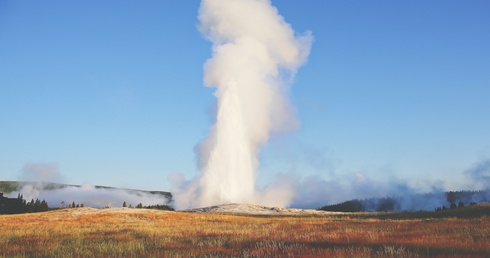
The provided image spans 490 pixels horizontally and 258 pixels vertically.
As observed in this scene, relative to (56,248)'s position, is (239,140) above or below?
above

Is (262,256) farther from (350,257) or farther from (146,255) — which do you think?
(146,255)

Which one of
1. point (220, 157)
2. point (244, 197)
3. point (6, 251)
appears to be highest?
point (220, 157)

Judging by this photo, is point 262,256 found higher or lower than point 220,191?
lower

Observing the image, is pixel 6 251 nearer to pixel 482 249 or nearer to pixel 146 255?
pixel 146 255

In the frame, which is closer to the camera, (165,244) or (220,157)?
(165,244)

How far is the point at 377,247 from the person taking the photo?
19828 mm

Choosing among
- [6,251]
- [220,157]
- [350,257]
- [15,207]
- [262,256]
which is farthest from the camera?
[15,207]

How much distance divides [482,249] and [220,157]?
11914 centimetres

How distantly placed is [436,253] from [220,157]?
391ft

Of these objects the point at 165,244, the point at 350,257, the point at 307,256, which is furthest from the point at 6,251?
the point at 350,257

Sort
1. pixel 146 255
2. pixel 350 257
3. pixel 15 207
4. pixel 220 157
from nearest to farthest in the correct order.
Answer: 1. pixel 350 257
2. pixel 146 255
3. pixel 220 157
4. pixel 15 207

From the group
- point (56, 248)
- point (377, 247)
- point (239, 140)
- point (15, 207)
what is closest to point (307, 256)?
point (377, 247)

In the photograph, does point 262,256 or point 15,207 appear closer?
point 262,256

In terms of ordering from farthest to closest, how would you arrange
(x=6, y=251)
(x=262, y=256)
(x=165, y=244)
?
1. (x=165, y=244)
2. (x=6, y=251)
3. (x=262, y=256)
